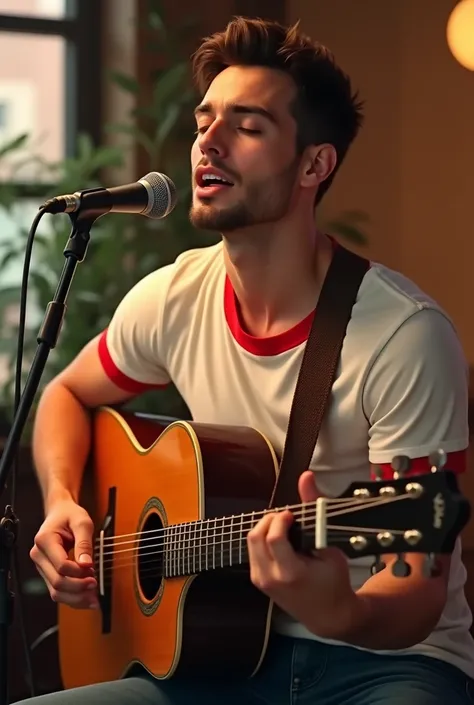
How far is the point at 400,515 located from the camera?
123 centimetres

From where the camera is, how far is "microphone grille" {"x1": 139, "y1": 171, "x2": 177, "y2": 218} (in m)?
1.60

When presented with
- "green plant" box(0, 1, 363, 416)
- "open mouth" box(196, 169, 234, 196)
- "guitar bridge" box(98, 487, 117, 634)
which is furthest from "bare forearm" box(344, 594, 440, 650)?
"green plant" box(0, 1, 363, 416)

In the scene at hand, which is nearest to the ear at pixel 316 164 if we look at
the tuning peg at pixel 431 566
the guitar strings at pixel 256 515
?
the guitar strings at pixel 256 515

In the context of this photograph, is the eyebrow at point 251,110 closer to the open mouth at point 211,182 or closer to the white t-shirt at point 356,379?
the open mouth at point 211,182

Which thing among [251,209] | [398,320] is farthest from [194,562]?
[251,209]

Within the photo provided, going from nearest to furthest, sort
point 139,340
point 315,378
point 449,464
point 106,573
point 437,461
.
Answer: point 437,461, point 449,464, point 315,378, point 106,573, point 139,340

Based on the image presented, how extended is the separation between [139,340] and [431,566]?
0.98 m

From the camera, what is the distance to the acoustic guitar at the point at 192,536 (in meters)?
1.25

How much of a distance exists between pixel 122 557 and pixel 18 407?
18.9 inches

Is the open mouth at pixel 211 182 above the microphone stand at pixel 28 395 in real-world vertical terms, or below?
above

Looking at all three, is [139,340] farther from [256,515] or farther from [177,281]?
[256,515]

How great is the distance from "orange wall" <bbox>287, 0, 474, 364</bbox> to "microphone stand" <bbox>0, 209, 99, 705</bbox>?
1.94 m

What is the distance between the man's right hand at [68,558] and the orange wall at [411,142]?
5.66 ft

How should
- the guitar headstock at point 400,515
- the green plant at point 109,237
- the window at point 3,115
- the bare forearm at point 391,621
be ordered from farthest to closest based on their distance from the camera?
the window at point 3,115 → the green plant at point 109,237 → the bare forearm at point 391,621 → the guitar headstock at point 400,515
